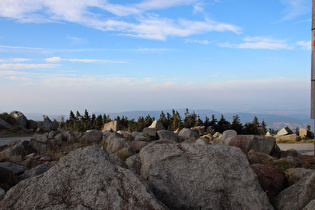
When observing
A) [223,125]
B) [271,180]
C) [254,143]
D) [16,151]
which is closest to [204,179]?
[271,180]

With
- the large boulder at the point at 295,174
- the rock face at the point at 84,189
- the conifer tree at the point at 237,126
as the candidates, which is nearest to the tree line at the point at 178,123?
the conifer tree at the point at 237,126

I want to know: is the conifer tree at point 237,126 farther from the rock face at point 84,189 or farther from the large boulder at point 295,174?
the rock face at point 84,189

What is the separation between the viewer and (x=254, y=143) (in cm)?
1048

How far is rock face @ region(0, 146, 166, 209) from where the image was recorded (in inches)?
124

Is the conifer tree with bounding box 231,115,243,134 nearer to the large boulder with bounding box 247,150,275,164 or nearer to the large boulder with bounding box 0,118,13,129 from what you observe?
the large boulder with bounding box 247,150,275,164

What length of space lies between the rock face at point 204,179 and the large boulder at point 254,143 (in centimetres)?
625

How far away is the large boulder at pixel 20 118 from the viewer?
2383 cm

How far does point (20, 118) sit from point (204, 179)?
23.9 m

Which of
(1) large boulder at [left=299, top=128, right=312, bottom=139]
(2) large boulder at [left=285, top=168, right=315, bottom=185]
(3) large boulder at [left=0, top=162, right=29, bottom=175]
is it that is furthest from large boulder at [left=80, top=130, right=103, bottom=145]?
(1) large boulder at [left=299, top=128, right=312, bottom=139]

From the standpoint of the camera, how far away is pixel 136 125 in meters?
23.5

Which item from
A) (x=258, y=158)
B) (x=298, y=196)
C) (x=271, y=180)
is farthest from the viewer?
(x=258, y=158)

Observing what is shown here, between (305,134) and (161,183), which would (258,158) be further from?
(305,134)

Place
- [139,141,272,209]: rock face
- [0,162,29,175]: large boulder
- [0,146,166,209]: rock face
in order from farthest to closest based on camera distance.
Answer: [0,162,29,175]: large boulder → [139,141,272,209]: rock face → [0,146,166,209]: rock face

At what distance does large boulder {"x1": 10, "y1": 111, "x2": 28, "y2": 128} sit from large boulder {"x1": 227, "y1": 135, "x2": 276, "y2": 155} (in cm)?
2004
